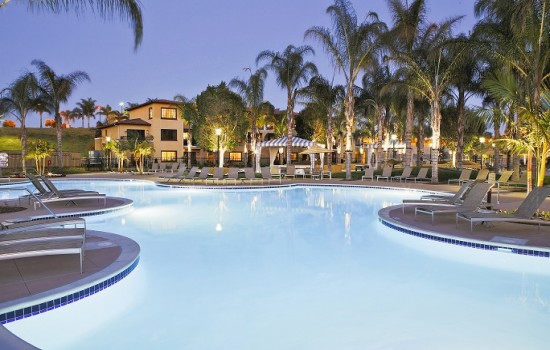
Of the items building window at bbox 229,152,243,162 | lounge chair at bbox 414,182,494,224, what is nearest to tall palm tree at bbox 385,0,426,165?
lounge chair at bbox 414,182,494,224

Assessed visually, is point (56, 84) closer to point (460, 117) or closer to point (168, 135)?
point (168, 135)

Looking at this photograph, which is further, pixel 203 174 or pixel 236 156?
pixel 236 156

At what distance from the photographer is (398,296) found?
5.46 meters

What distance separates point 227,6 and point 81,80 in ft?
344

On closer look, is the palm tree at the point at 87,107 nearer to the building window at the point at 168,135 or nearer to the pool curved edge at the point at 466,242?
the building window at the point at 168,135

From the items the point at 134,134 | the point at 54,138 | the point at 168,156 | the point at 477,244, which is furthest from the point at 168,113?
the point at 477,244

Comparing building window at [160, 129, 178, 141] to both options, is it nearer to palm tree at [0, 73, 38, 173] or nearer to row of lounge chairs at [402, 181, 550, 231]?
palm tree at [0, 73, 38, 173]

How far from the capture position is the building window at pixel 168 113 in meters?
41.8

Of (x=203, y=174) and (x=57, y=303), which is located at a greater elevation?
(x=203, y=174)

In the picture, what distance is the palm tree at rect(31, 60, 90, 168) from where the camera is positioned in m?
29.3

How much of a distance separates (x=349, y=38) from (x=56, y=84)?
21.9 meters

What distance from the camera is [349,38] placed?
66.4ft

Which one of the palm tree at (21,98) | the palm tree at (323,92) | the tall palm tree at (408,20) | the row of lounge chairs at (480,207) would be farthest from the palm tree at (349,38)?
the palm tree at (21,98)

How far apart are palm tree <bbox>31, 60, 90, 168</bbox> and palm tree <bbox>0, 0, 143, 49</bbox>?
913 inches
